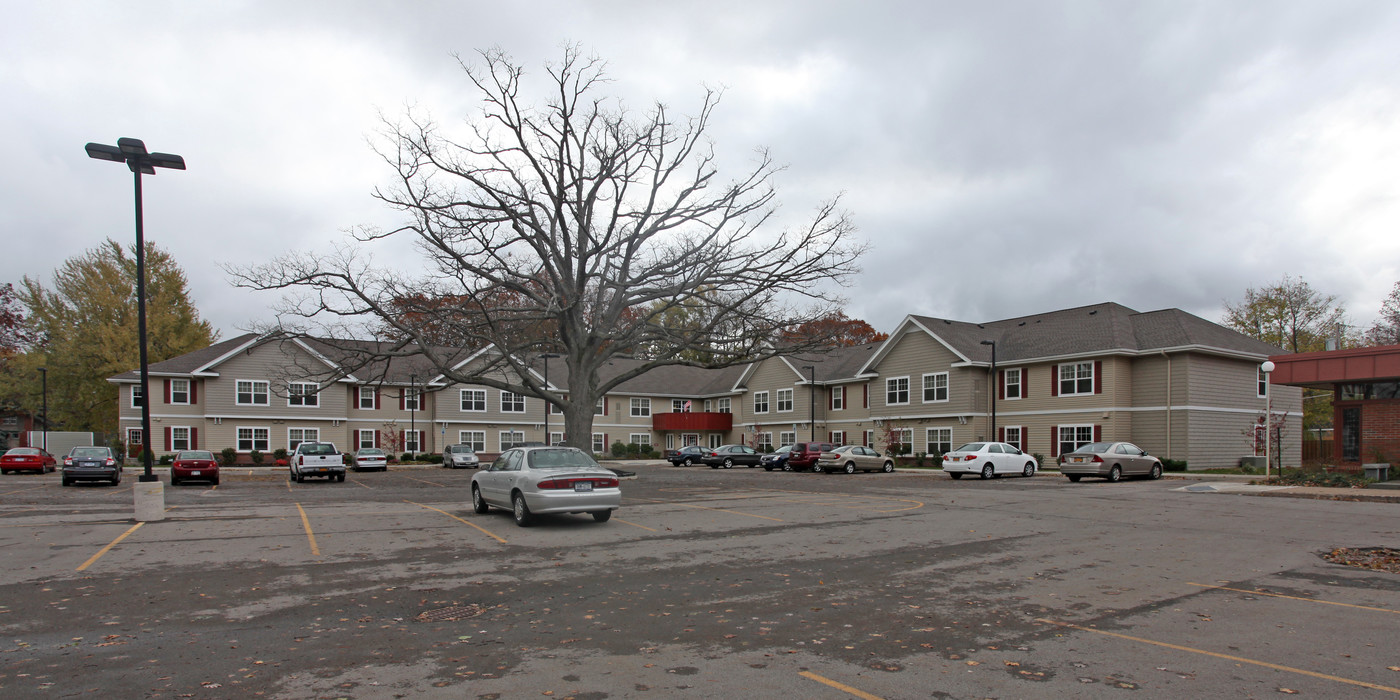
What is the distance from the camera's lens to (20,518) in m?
17.5

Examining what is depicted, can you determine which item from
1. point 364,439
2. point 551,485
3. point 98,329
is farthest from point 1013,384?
point 98,329

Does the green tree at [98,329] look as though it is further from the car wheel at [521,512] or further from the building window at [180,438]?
the car wheel at [521,512]

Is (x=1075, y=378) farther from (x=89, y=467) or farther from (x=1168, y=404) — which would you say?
(x=89, y=467)

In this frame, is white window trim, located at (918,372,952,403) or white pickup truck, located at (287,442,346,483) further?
white window trim, located at (918,372,952,403)

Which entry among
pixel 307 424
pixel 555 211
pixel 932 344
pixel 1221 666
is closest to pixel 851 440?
pixel 932 344

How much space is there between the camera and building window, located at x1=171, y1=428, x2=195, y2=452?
49031mm

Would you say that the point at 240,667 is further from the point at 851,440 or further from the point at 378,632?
the point at 851,440

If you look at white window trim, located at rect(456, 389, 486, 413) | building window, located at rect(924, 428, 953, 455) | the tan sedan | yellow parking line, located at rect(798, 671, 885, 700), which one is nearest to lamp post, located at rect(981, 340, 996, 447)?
building window, located at rect(924, 428, 953, 455)

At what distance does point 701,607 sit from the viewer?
336 inches

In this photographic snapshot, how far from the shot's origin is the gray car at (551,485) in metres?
14.9

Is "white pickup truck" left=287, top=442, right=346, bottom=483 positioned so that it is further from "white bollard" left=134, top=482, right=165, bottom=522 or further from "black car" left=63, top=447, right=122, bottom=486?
"white bollard" left=134, top=482, right=165, bottom=522

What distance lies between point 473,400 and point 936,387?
107ft

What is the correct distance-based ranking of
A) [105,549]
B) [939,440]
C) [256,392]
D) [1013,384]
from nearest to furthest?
[105,549] → [1013,384] → [939,440] → [256,392]

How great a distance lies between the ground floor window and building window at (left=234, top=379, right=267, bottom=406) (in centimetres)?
171
